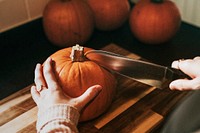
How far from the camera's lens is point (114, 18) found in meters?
1.14

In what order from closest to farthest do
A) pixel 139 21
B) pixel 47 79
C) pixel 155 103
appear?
1. pixel 47 79
2. pixel 155 103
3. pixel 139 21

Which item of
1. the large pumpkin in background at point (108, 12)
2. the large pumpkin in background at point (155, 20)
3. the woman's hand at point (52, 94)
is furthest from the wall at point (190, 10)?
the woman's hand at point (52, 94)

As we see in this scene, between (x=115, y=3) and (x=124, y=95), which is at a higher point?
(x=115, y=3)

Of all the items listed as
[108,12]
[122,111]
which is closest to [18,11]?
[108,12]

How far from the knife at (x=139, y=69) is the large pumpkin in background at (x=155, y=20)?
0.38 m

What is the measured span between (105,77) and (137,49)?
1.27 ft

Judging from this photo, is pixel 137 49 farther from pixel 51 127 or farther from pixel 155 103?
pixel 51 127

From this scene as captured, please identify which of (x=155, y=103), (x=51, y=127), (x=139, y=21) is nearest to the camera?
(x=51, y=127)

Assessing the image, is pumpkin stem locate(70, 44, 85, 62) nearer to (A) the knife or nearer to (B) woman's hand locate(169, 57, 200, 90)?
(A) the knife

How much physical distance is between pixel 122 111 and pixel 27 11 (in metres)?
0.55

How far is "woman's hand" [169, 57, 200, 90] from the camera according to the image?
1.89 ft

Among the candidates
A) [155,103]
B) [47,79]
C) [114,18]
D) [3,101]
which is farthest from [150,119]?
[114,18]

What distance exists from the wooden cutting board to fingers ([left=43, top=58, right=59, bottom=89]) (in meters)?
0.12

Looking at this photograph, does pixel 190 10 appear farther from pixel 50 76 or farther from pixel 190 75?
pixel 50 76
